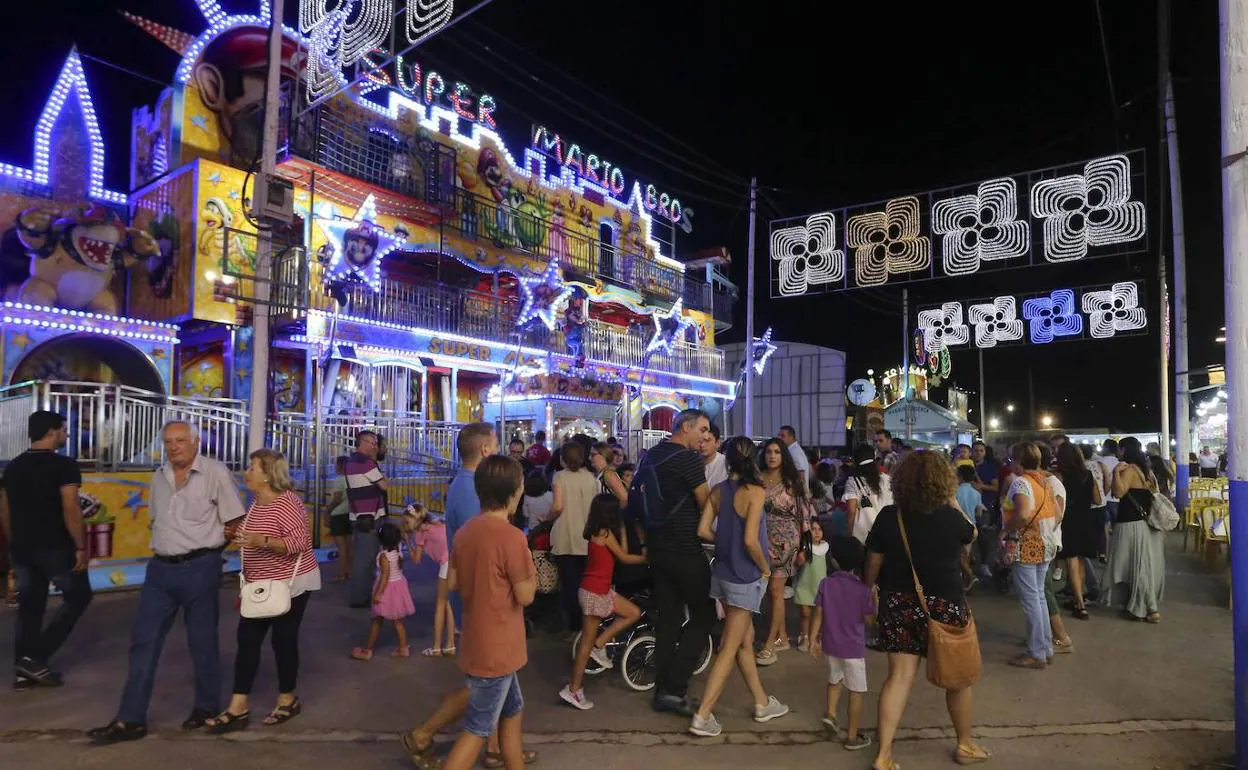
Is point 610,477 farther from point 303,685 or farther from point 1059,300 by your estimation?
point 1059,300

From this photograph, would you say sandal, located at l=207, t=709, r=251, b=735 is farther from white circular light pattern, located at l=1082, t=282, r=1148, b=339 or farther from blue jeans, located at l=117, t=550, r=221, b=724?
white circular light pattern, located at l=1082, t=282, r=1148, b=339

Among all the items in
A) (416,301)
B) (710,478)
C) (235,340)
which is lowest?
(710,478)

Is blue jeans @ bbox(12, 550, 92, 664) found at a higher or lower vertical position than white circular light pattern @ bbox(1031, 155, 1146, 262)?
lower

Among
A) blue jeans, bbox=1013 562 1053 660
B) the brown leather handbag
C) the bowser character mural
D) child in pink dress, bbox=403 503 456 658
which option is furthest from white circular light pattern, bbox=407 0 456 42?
the bowser character mural

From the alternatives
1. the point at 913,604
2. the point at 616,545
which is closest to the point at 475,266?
the point at 616,545

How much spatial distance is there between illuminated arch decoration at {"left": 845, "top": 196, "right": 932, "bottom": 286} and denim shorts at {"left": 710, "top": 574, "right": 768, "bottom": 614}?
871cm

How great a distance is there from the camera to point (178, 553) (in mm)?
4613

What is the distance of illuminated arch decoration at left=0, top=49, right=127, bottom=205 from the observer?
532 inches

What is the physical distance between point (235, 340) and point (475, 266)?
20.7ft

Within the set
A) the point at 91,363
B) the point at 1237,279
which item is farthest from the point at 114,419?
the point at 1237,279

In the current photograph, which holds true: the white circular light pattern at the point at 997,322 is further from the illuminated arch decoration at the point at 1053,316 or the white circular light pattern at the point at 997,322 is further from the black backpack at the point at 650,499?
the black backpack at the point at 650,499

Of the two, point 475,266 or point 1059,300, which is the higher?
point 475,266

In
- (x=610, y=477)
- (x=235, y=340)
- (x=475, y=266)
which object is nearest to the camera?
(x=610, y=477)

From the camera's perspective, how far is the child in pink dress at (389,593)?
20.7 feet
